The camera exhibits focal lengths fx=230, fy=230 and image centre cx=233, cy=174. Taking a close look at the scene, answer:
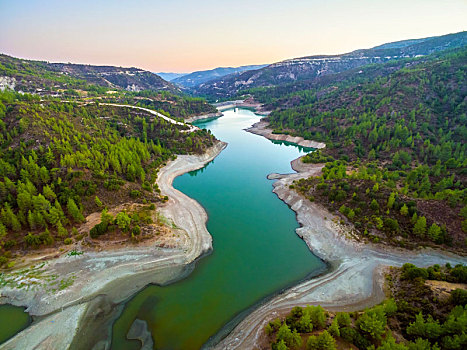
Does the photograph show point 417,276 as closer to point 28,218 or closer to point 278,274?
point 278,274

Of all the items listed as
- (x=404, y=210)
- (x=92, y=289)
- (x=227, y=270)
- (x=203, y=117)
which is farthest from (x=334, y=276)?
(x=203, y=117)

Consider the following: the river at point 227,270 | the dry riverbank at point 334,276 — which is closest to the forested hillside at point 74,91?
the river at point 227,270

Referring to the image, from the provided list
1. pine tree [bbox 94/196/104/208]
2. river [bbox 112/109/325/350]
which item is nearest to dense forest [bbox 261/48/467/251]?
river [bbox 112/109/325/350]

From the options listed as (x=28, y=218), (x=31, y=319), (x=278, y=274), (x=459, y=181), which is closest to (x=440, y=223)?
(x=459, y=181)

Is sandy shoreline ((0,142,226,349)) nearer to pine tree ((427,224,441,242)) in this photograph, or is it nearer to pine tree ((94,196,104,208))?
pine tree ((94,196,104,208))

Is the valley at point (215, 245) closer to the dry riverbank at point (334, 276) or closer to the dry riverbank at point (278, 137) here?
the dry riverbank at point (334, 276)

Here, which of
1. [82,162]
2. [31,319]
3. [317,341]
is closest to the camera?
[317,341]

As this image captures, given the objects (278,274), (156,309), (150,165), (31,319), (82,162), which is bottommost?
(278,274)
